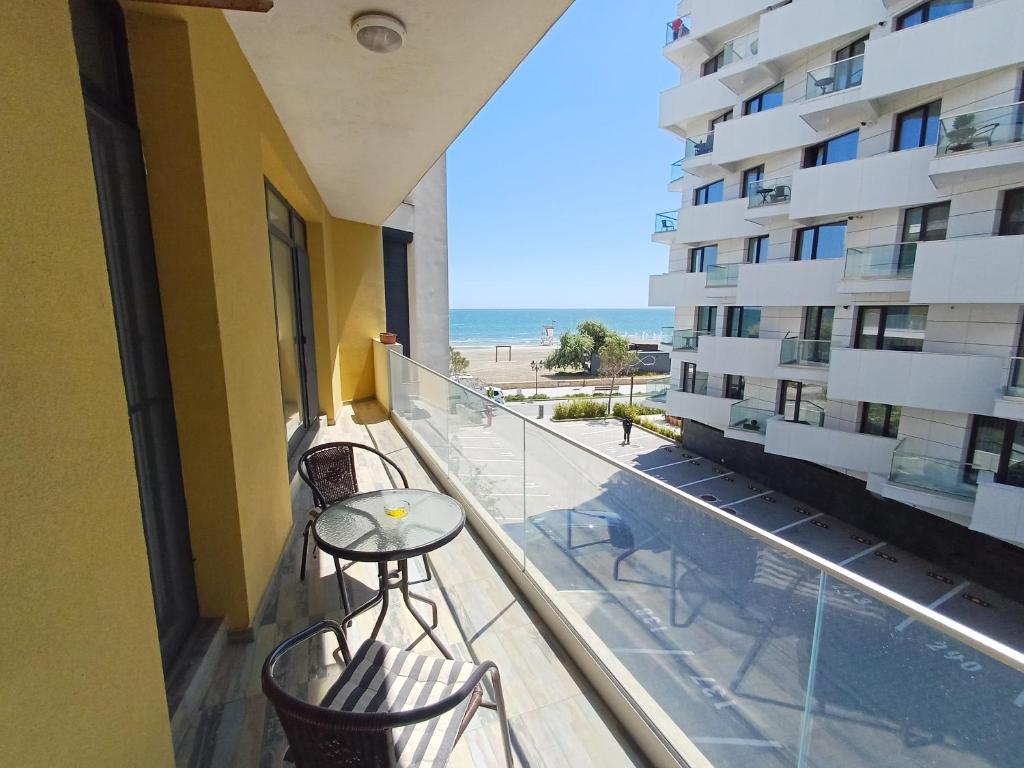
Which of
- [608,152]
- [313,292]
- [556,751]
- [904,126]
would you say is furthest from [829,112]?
[608,152]

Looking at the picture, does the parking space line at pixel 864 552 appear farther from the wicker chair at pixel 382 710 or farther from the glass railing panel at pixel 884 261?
the wicker chair at pixel 382 710

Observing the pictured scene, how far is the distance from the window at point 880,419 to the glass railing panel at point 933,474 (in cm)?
98

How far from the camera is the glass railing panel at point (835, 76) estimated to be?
36.7ft

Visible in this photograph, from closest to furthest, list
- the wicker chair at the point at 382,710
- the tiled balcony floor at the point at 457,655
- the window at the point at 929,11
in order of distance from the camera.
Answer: the wicker chair at the point at 382,710 < the tiled balcony floor at the point at 457,655 < the window at the point at 929,11

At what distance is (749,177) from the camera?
15.1 meters

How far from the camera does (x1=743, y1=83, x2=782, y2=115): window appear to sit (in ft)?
46.0

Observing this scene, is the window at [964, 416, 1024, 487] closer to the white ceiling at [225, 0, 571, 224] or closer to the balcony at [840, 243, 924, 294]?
the balcony at [840, 243, 924, 294]

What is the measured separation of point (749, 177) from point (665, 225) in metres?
2.97

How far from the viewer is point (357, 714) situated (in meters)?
1.04

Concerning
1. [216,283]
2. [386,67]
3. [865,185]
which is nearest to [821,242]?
[865,185]

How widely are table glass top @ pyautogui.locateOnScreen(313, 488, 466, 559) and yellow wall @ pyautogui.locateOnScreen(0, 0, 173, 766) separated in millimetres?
1039


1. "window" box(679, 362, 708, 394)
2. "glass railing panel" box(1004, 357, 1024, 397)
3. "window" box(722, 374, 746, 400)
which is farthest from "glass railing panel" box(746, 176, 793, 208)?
"glass railing panel" box(1004, 357, 1024, 397)

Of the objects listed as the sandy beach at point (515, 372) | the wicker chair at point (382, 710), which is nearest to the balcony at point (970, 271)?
the wicker chair at point (382, 710)

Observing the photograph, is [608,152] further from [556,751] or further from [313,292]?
[556,751]
